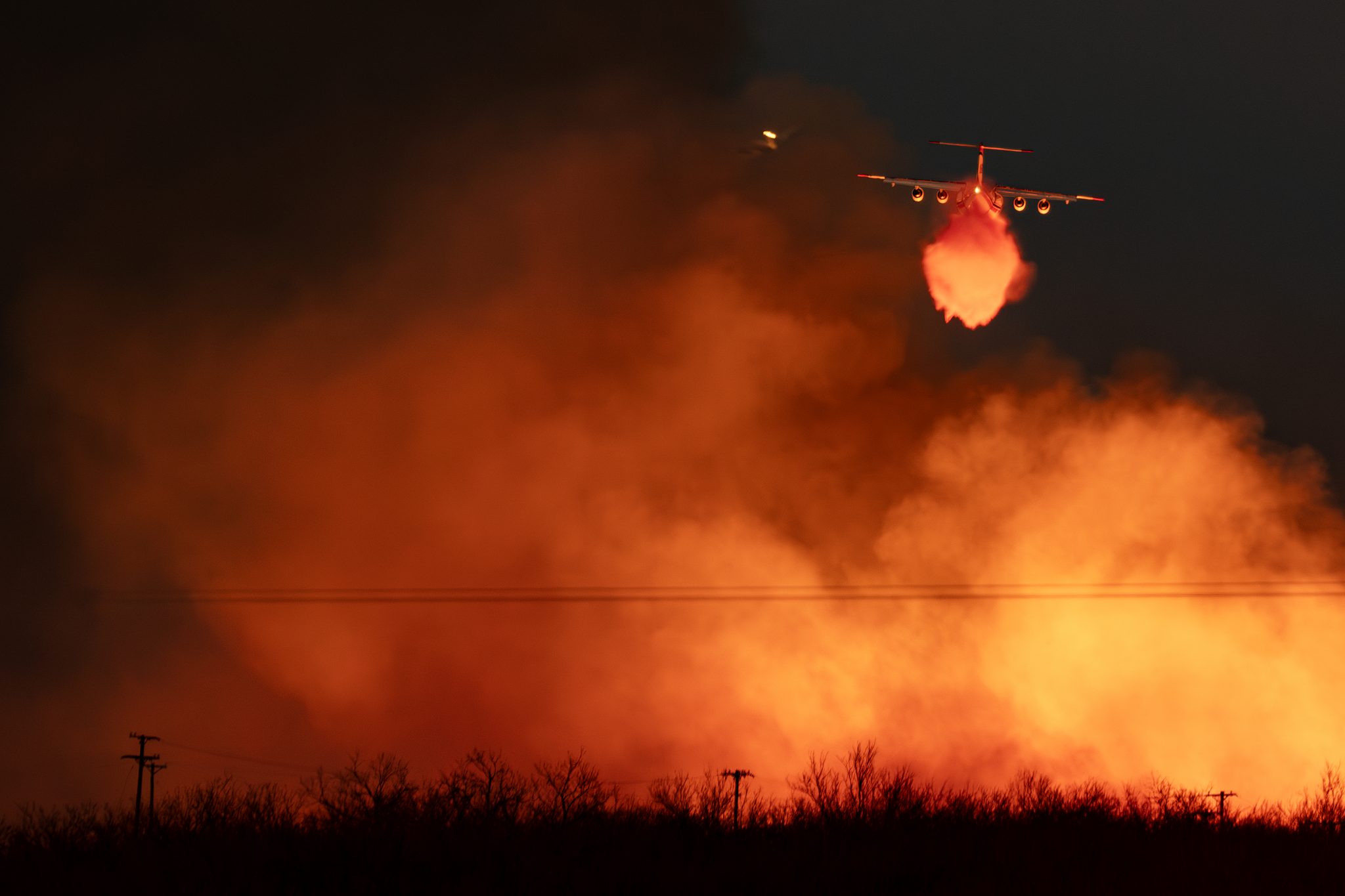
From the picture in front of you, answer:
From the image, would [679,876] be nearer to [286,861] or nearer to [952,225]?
[286,861]

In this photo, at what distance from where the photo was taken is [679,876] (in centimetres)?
3588

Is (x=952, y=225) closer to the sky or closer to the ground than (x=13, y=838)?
closer to the sky

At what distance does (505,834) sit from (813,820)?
956 cm

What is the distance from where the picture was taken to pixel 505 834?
38.9m

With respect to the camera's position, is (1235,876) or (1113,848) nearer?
(1235,876)

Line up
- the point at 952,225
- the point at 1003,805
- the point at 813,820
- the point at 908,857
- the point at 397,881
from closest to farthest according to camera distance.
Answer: the point at 397,881 < the point at 908,857 < the point at 813,820 < the point at 1003,805 < the point at 952,225

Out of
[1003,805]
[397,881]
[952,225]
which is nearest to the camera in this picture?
[397,881]

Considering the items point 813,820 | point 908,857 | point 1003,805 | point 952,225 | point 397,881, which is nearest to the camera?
point 397,881

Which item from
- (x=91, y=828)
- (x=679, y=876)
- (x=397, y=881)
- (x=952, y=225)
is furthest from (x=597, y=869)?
(x=952, y=225)

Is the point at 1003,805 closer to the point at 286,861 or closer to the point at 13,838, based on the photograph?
the point at 286,861

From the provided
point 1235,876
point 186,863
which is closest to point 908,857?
point 1235,876

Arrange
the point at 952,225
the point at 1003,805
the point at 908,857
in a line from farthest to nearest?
the point at 952,225, the point at 1003,805, the point at 908,857

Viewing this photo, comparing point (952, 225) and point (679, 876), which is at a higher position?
point (952, 225)

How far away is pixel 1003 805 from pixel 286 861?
23.4m
